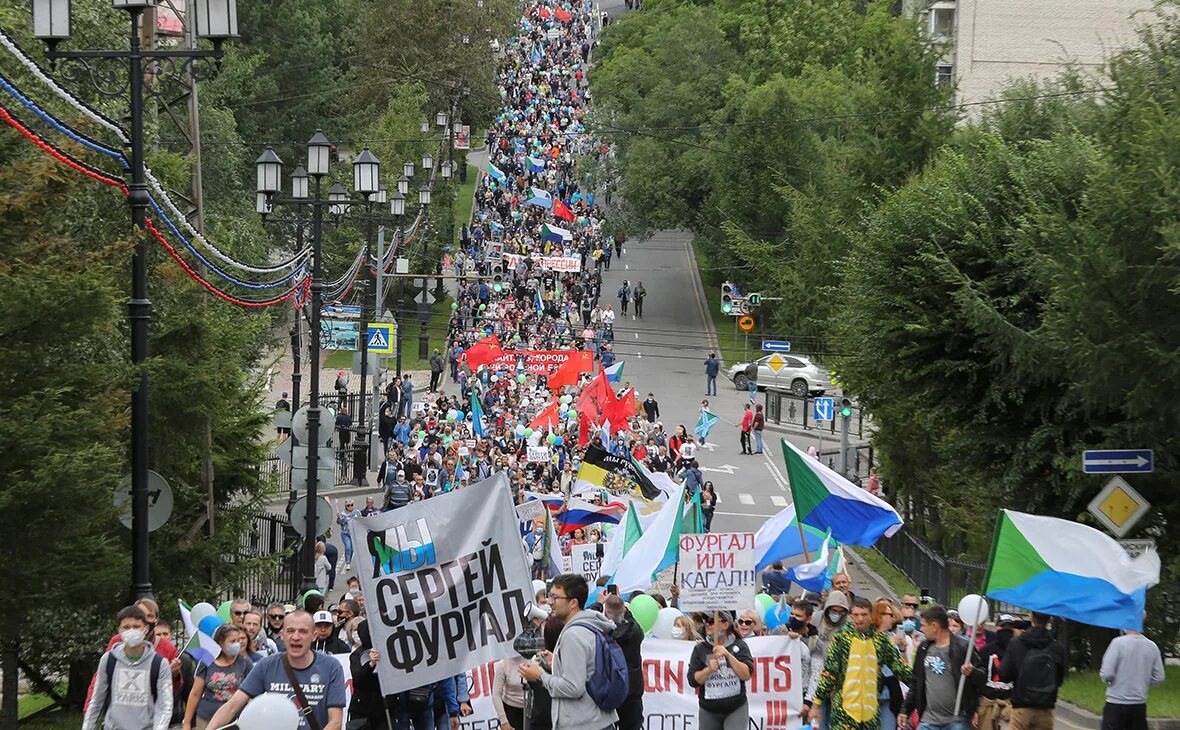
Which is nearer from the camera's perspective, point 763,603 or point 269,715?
point 269,715

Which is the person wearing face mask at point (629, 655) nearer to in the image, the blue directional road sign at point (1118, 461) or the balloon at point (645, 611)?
the balloon at point (645, 611)

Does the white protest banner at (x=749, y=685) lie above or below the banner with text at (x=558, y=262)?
below

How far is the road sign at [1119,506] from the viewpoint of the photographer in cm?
1798

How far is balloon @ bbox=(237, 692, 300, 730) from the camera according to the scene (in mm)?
7191

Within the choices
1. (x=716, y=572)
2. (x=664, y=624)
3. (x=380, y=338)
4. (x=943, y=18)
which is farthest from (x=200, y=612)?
(x=943, y=18)

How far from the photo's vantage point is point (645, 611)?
48.3ft

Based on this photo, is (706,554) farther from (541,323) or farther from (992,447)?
(541,323)

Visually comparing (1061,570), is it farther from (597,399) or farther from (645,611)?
(597,399)

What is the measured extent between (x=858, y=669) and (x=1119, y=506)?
21.5ft

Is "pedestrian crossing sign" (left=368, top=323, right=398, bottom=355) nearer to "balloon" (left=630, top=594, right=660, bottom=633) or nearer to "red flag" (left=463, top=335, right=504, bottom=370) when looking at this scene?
"red flag" (left=463, top=335, right=504, bottom=370)

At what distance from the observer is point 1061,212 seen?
22.3 metres

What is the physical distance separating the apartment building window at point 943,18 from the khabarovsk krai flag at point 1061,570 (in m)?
58.1

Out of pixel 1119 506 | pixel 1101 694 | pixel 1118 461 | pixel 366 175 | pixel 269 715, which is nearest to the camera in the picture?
pixel 269 715

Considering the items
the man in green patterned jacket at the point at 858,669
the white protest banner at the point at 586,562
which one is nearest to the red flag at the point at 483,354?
the white protest banner at the point at 586,562
